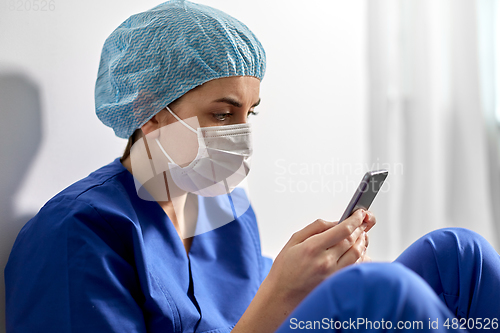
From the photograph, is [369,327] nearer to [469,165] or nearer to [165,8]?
[165,8]

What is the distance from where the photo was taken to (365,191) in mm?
718

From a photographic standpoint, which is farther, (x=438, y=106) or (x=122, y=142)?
(x=438, y=106)

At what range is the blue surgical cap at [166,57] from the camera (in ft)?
2.57

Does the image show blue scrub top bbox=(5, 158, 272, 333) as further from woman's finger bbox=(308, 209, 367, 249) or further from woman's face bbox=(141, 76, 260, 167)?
woman's finger bbox=(308, 209, 367, 249)

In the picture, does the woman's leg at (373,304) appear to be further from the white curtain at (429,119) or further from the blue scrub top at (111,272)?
the white curtain at (429,119)

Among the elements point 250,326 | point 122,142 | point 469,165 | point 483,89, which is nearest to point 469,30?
point 483,89

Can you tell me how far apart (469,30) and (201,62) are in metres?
1.39

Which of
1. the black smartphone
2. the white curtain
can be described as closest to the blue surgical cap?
the black smartphone

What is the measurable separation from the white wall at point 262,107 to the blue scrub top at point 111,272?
0.46 ft

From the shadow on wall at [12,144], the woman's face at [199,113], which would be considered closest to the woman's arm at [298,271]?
the woman's face at [199,113]

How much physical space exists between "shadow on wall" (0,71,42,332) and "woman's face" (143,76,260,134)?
10.3 inches

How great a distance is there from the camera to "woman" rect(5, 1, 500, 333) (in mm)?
669

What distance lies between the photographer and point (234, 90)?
821mm

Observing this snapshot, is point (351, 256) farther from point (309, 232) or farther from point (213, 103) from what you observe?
point (213, 103)
